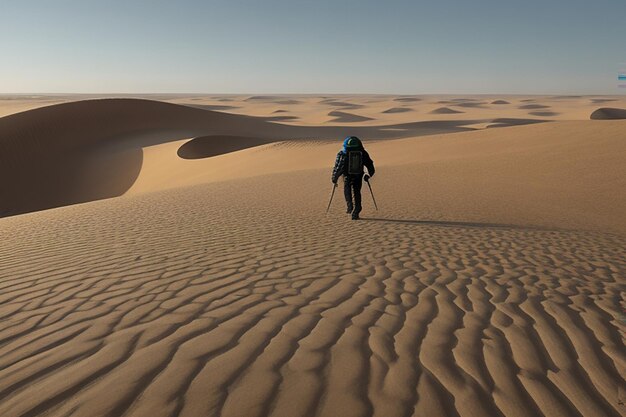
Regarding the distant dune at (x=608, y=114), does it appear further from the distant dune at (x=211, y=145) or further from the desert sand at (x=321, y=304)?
the desert sand at (x=321, y=304)

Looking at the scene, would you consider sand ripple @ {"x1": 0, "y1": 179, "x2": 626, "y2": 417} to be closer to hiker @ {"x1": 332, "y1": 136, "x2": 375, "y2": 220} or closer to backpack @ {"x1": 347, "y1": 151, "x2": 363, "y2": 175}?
hiker @ {"x1": 332, "y1": 136, "x2": 375, "y2": 220}

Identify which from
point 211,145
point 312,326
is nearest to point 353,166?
point 312,326

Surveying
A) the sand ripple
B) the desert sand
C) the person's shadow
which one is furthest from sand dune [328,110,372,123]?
the sand ripple

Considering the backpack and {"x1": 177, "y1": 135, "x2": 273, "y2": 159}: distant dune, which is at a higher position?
the backpack

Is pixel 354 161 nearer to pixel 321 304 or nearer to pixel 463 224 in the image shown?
pixel 463 224

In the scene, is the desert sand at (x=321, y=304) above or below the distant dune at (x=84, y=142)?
above

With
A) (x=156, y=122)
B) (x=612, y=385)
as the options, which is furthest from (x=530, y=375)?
(x=156, y=122)

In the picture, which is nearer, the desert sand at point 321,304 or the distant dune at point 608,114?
the desert sand at point 321,304

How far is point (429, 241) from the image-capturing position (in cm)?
701

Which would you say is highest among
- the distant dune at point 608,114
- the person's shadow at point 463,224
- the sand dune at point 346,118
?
the person's shadow at point 463,224

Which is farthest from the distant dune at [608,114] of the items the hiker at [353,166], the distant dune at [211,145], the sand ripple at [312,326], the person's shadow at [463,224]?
the sand ripple at [312,326]

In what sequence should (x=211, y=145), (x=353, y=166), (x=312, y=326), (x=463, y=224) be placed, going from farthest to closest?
(x=211, y=145), (x=353, y=166), (x=463, y=224), (x=312, y=326)

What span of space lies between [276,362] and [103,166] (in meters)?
25.3

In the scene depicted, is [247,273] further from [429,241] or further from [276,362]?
[429,241]
